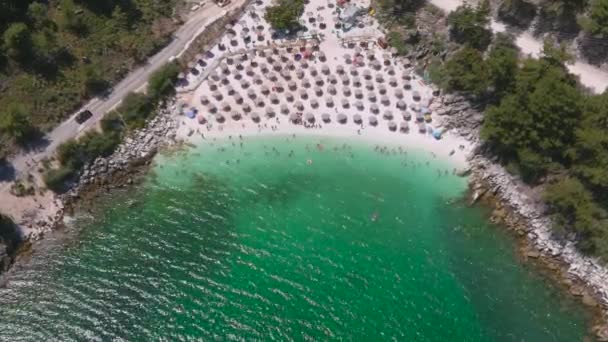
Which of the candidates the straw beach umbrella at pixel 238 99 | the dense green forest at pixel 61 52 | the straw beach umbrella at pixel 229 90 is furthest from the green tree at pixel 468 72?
the dense green forest at pixel 61 52

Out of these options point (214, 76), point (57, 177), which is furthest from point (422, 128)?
point (57, 177)

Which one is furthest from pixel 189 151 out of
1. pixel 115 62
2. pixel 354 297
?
pixel 354 297

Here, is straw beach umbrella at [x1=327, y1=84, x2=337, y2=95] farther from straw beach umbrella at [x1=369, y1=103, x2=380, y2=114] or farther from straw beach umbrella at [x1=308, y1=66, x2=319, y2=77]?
straw beach umbrella at [x1=369, y1=103, x2=380, y2=114]

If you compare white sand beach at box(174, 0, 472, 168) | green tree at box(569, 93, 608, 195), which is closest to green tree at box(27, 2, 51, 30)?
white sand beach at box(174, 0, 472, 168)

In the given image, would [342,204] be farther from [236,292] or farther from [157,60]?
[157,60]

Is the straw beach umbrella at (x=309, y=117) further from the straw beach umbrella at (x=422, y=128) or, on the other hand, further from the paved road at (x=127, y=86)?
the paved road at (x=127, y=86)
